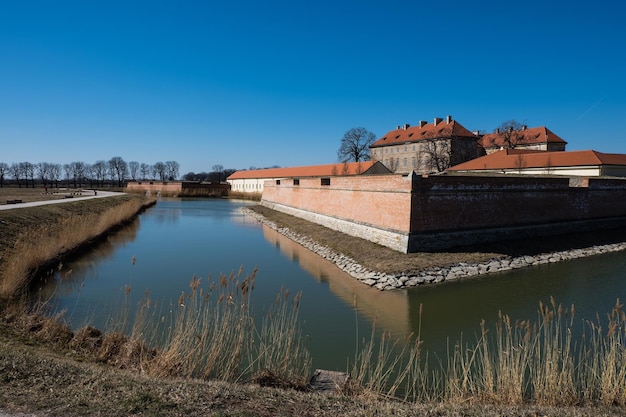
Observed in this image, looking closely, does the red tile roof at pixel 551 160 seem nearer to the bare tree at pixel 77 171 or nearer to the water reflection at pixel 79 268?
the water reflection at pixel 79 268

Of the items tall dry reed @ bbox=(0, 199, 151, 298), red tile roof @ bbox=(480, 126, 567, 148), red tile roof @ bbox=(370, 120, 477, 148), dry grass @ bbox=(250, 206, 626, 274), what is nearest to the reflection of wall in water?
dry grass @ bbox=(250, 206, 626, 274)

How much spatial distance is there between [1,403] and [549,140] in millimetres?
51028

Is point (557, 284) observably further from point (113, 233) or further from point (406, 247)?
point (113, 233)

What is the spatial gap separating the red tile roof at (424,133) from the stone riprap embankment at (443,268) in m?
29.9

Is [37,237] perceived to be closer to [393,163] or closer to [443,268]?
[443,268]

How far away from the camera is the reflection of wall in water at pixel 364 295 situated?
7.44 metres

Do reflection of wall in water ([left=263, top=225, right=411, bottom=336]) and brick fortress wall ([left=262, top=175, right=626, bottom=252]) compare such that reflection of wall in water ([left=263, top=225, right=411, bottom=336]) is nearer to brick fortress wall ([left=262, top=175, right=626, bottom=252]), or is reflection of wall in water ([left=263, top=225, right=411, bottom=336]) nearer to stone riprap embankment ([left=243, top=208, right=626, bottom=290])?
stone riprap embankment ([left=243, top=208, right=626, bottom=290])

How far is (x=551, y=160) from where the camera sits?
88.4 feet

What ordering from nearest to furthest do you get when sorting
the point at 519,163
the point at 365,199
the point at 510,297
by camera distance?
the point at 510,297
the point at 365,199
the point at 519,163

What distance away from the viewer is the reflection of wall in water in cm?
744

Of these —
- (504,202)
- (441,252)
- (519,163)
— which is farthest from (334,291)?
(519,163)

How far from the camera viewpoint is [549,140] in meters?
44.3

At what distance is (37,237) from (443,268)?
11295mm

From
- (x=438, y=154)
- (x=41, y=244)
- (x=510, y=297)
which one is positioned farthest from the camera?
(x=438, y=154)
